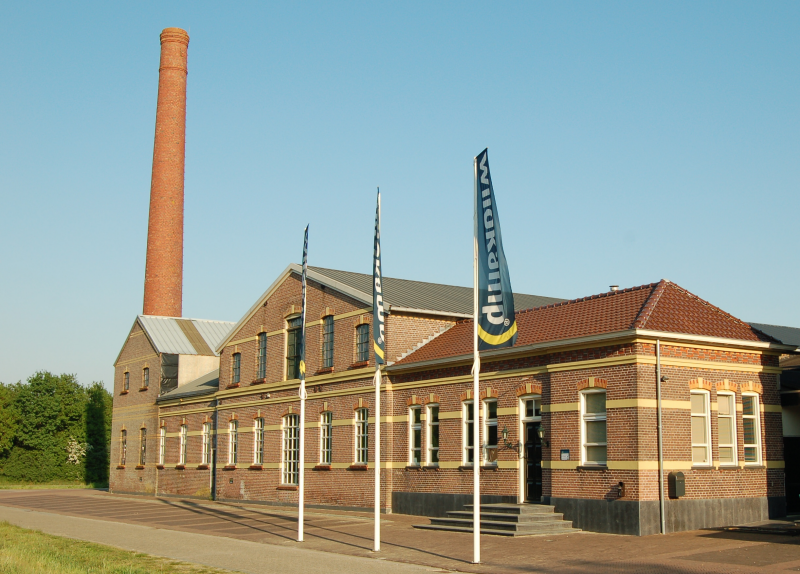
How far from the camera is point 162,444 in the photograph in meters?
41.0

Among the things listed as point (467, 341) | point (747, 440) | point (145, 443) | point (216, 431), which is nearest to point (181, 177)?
point (145, 443)

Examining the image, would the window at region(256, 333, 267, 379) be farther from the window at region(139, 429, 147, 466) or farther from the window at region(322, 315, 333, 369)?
the window at region(139, 429, 147, 466)

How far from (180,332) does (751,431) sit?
3041 cm

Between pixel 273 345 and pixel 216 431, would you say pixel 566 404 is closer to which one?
pixel 273 345

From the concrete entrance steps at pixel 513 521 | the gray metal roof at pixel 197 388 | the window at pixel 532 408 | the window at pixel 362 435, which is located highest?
the gray metal roof at pixel 197 388

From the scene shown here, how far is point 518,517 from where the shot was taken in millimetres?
19766

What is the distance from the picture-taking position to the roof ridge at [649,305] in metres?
19.5

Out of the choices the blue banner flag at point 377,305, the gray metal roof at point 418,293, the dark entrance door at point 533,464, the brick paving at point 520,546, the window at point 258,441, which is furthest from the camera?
the window at point 258,441

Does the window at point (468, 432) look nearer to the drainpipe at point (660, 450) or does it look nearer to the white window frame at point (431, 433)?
the white window frame at point (431, 433)

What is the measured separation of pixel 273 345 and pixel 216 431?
227 inches

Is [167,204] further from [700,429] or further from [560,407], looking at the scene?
[700,429]

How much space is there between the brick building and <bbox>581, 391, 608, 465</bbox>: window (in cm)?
4

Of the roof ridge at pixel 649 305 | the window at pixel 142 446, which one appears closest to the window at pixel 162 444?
the window at pixel 142 446

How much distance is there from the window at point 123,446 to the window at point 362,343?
21.4 m
